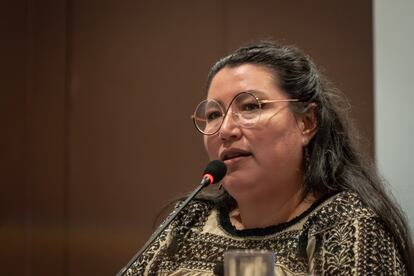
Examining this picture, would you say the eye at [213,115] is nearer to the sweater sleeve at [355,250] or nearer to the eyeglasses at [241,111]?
the eyeglasses at [241,111]

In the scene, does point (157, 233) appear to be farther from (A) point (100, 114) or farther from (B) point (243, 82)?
(A) point (100, 114)

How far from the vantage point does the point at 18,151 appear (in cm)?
301

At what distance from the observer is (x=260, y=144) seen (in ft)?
5.32

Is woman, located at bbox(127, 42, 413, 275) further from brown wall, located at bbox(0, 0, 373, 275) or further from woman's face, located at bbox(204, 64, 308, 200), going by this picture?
brown wall, located at bbox(0, 0, 373, 275)

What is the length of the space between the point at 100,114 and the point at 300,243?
158 cm

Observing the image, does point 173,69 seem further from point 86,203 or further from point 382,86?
point 382,86

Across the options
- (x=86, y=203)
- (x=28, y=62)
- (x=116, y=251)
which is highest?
(x=28, y=62)

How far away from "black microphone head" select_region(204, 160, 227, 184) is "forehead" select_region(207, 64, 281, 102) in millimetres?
242

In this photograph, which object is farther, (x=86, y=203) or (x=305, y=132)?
(x=86, y=203)

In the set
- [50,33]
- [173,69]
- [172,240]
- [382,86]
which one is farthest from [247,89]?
[50,33]

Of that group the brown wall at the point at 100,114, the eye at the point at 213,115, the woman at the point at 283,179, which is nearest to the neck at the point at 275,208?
the woman at the point at 283,179

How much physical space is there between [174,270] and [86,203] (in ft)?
4.27

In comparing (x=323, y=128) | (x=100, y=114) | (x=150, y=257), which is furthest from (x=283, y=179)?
(x=100, y=114)

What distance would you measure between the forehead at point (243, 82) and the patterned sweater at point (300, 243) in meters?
0.32
